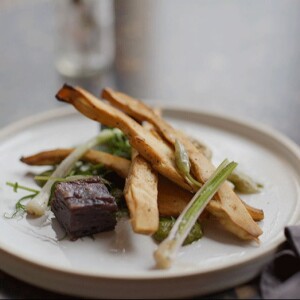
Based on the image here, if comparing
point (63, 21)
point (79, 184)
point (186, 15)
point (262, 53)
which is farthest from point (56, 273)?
point (186, 15)

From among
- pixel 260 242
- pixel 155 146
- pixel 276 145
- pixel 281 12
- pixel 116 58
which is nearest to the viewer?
pixel 260 242

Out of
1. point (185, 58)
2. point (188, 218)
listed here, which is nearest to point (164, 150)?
point (188, 218)

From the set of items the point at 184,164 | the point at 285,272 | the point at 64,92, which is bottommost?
the point at 285,272

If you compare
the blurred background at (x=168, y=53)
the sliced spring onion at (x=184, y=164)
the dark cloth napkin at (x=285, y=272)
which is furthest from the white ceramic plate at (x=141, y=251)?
the blurred background at (x=168, y=53)

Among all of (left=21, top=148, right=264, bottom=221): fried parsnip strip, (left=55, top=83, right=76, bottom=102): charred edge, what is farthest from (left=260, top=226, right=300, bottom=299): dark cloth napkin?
(left=55, top=83, right=76, bottom=102): charred edge

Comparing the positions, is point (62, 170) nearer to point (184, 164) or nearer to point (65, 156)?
point (65, 156)

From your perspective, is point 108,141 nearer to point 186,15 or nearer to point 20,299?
point 20,299

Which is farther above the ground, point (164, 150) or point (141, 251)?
point (164, 150)
